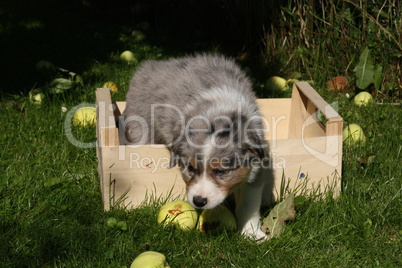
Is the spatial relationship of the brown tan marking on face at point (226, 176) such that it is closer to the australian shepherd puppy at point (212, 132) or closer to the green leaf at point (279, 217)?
the australian shepherd puppy at point (212, 132)

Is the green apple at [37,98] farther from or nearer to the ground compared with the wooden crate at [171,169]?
nearer to the ground

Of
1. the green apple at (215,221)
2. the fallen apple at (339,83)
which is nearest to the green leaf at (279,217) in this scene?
the green apple at (215,221)

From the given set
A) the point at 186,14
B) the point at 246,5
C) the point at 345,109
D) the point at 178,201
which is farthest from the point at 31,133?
the point at 186,14

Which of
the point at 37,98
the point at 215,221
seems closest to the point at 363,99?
the point at 215,221

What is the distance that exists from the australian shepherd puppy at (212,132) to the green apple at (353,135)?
0.98 m

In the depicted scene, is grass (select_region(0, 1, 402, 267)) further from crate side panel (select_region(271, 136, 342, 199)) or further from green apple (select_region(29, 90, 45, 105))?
green apple (select_region(29, 90, 45, 105))

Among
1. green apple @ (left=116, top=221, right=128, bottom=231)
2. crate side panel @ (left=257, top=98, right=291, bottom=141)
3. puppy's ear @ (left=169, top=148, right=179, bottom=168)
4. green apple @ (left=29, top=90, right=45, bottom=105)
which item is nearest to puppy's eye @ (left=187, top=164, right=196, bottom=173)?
puppy's ear @ (left=169, top=148, right=179, bottom=168)

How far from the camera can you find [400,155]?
4.27 meters

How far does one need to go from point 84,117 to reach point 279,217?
221cm

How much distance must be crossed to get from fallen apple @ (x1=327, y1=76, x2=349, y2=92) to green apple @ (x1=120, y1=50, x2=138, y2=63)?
2.56 metres

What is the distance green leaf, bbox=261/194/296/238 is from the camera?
335 cm

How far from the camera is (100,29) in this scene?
8.39 meters

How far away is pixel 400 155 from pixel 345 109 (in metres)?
1.08

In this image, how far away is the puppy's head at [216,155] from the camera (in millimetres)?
3154
